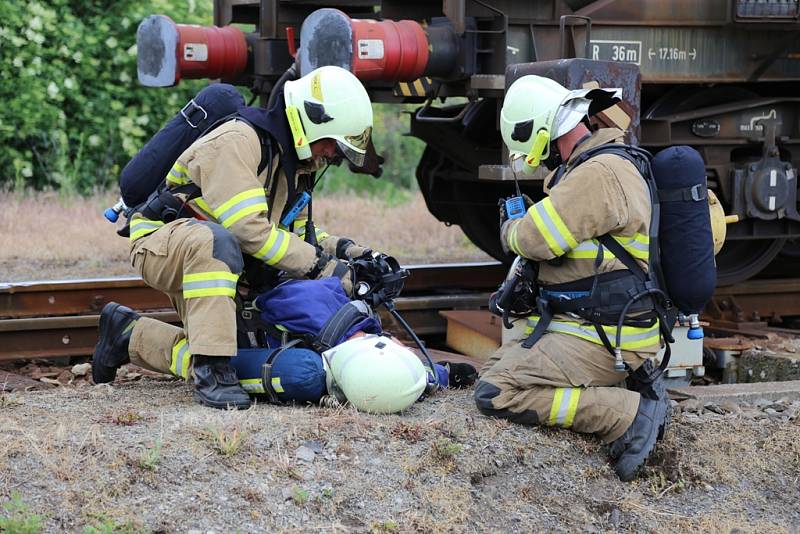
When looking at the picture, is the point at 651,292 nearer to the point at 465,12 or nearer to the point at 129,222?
the point at 129,222

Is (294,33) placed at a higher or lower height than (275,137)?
higher

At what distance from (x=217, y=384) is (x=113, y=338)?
0.87m

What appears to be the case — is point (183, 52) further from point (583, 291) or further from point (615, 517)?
point (615, 517)

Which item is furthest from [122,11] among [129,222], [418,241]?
[129,222]

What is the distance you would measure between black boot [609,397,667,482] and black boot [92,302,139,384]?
237 centimetres

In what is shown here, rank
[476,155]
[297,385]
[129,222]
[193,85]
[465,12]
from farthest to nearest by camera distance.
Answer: [193,85] < [476,155] < [465,12] < [129,222] < [297,385]

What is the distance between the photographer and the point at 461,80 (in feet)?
23.5

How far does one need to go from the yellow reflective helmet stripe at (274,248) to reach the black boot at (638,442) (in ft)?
5.37

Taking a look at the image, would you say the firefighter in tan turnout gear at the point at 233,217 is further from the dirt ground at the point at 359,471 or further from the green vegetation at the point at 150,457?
the green vegetation at the point at 150,457

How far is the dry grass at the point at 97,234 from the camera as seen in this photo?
920 cm

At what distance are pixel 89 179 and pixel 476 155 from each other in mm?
6246

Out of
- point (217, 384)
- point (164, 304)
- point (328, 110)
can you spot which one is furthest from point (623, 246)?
point (164, 304)

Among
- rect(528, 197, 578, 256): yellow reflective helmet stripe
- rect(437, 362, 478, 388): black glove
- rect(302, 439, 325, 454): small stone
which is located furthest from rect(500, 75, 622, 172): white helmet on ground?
rect(302, 439, 325, 454): small stone

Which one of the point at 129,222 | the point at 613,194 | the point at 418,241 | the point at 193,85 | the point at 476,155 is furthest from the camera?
the point at 193,85
